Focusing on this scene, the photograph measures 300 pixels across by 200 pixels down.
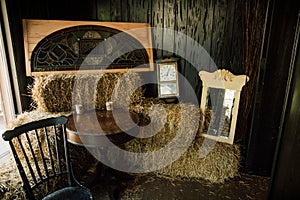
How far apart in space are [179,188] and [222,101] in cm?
109

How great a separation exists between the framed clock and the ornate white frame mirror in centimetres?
33

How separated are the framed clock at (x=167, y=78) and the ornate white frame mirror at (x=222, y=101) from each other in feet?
1.08

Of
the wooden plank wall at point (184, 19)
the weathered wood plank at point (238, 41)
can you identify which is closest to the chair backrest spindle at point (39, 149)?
the wooden plank wall at point (184, 19)

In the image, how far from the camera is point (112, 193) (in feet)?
6.95

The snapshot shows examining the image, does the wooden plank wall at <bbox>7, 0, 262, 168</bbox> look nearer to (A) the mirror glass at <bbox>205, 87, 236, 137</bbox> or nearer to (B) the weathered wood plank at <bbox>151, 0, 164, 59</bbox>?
(B) the weathered wood plank at <bbox>151, 0, 164, 59</bbox>

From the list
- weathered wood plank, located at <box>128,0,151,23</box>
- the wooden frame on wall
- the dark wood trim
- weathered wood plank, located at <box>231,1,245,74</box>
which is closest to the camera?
the dark wood trim

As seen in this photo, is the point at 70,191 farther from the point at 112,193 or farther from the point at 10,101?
the point at 10,101

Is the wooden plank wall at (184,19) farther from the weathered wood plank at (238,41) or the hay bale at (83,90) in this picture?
the hay bale at (83,90)

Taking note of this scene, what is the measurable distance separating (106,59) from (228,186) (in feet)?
6.30

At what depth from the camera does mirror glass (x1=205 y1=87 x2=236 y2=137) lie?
8.33 feet

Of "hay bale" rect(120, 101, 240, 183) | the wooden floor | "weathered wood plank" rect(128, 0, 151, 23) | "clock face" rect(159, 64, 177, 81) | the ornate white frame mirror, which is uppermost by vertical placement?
"weathered wood plank" rect(128, 0, 151, 23)

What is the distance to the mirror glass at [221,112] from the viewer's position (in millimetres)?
2539

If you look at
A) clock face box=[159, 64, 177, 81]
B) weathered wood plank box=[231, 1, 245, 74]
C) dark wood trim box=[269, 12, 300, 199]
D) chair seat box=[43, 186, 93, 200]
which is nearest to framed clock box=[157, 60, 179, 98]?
clock face box=[159, 64, 177, 81]

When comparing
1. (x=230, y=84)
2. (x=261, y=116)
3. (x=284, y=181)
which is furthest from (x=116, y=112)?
(x=284, y=181)
